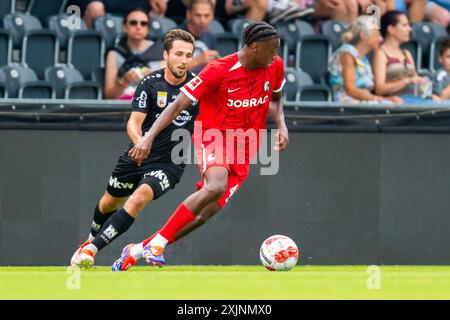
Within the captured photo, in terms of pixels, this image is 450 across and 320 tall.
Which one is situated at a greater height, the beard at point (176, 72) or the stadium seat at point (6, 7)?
the stadium seat at point (6, 7)

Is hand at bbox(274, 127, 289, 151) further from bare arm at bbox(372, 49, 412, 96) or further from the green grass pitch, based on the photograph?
bare arm at bbox(372, 49, 412, 96)

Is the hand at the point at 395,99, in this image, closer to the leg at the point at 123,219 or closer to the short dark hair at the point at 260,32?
the leg at the point at 123,219

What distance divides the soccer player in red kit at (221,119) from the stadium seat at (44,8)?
6.41 metres

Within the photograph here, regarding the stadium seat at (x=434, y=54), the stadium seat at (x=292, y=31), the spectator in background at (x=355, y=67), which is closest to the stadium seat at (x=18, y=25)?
the stadium seat at (x=292, y=31)

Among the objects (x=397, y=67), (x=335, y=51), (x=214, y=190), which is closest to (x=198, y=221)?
(x=214, y=190)

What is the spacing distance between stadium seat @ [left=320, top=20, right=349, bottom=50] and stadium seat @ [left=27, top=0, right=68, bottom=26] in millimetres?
3429

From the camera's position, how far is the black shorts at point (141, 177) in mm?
10600

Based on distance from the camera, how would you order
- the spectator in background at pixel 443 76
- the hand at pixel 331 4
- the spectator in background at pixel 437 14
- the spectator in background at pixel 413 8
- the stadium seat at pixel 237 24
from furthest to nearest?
1. the spectator in background at pixel 437 14
2. the spectator in background at pixel 413 8
3. the hand at pixel 331 4
4. the stadium seat at pixel 237 24
5. the spectator in background at pixel 443 76
